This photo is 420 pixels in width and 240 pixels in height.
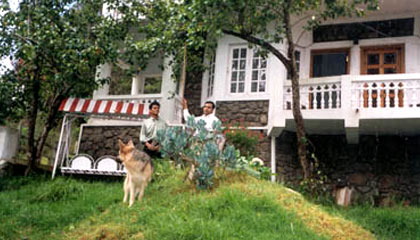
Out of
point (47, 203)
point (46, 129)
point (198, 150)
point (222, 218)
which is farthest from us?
point (46, 129)

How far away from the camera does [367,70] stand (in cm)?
1178

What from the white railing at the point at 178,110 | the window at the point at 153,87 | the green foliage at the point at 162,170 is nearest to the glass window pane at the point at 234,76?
the white railing at the point at 178,110

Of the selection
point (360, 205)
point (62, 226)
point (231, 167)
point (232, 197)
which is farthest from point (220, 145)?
point (360, 205)

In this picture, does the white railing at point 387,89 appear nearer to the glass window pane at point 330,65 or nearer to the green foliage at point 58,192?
the glass window pane at point 330,65

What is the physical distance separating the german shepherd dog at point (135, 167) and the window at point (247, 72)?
16.3 feet

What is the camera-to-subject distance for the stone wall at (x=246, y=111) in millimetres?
11086

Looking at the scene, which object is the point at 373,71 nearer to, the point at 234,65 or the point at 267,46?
the point at 234,65

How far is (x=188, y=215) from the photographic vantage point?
19.9 feet

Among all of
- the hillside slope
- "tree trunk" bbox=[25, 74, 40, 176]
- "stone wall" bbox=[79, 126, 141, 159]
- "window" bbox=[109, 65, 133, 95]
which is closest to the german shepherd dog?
the hillside slope

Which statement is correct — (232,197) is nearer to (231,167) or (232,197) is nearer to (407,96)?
(231,167)

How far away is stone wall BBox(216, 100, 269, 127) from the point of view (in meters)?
11.1

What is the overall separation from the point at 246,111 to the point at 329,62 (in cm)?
273

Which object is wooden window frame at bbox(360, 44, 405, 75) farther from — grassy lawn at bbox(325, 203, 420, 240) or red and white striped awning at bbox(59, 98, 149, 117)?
red and white striped awning at bbox(59, 98, 149, 117)

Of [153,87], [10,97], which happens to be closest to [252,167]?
[10,97]
